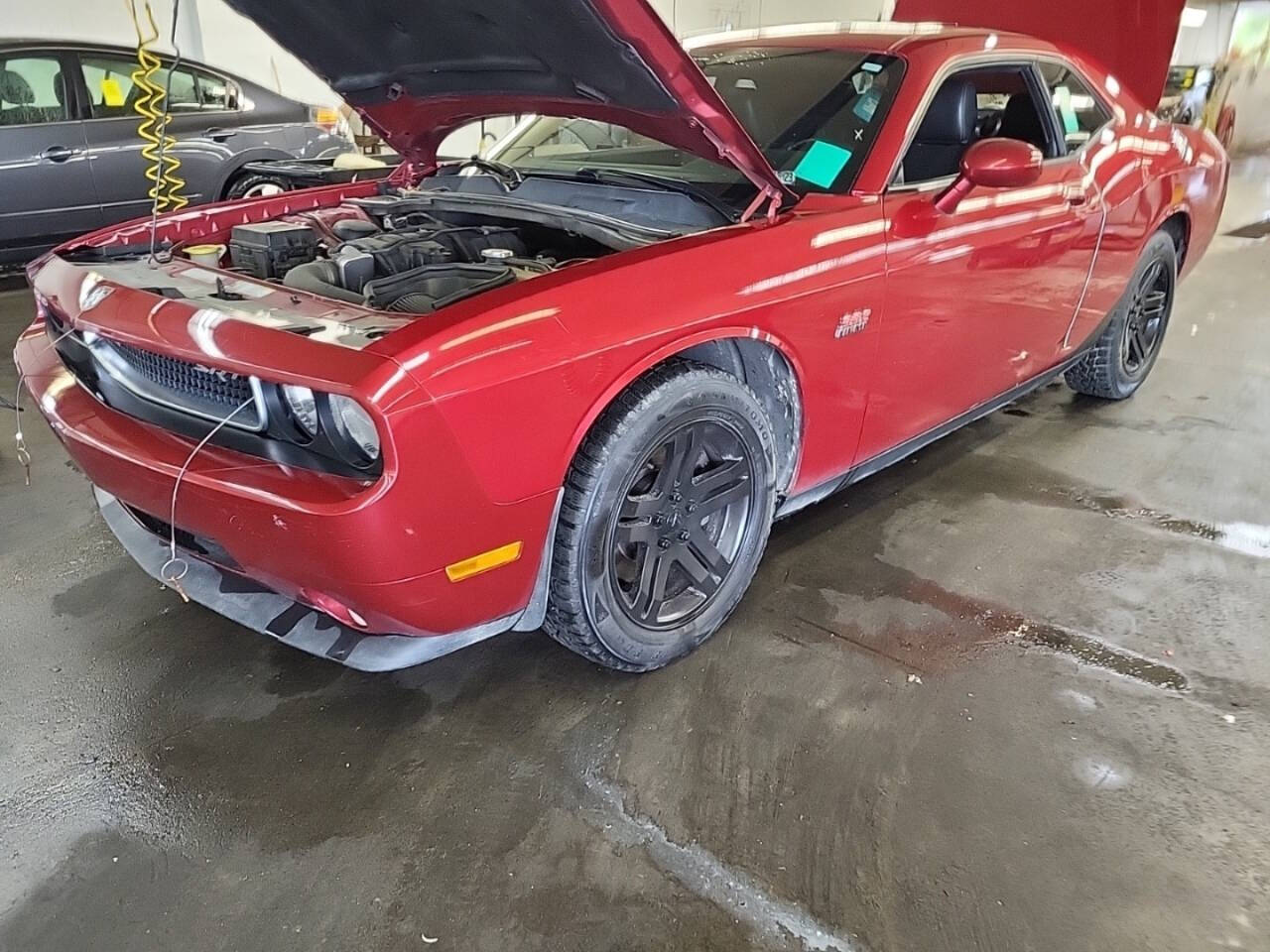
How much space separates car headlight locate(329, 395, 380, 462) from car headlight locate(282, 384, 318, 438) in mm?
55

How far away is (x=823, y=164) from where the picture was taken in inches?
96.0

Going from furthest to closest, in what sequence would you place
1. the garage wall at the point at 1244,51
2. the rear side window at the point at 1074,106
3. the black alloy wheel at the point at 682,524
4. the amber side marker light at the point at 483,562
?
the garage wall at the point at 1244,51
the rear side window at the point at 1074,106
the black alloy wheel at the point at 682,524
the amber side marker light at the point at 483,562

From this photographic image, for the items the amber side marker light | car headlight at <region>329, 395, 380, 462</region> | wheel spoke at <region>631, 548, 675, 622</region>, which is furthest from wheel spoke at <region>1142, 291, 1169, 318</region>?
car headlight at <region>329, 395, 380, 462</region>

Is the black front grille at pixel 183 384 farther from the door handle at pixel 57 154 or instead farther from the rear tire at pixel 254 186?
the door handle at pixel 57 154

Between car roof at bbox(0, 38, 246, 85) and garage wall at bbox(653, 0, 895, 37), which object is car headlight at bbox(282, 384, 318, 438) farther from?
garage wall at bbox(653, 0, 895, 37)

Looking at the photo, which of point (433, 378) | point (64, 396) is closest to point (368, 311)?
point (433, 378)

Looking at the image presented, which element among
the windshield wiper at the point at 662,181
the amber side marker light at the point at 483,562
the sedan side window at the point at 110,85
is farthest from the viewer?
the sedan side window at the point at 110,85

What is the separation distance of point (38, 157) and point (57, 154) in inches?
3.8

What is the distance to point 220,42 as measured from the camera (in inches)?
302

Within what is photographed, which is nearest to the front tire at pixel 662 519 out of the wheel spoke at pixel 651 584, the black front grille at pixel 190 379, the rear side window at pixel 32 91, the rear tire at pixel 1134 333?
the wheel spoke at pixel 651 584

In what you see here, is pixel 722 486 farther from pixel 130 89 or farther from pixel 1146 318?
pixel 130 89

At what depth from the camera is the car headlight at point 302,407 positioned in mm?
1688

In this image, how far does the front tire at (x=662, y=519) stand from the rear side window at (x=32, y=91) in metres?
5.06

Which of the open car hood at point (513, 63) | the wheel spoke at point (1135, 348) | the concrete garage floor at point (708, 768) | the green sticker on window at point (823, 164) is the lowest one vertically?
the concrete garage floor at point (708, 768)
